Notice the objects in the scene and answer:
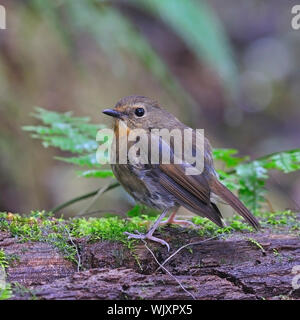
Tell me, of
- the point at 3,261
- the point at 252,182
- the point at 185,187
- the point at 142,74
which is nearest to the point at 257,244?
the point at 185,187

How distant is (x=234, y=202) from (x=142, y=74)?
545 cm

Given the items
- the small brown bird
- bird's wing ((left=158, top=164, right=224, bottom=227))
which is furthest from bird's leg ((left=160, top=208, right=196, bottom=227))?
bird's wing ((left=158, top=164, right=224, bottom=227))

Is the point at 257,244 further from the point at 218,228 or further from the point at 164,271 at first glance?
the point at 164,271

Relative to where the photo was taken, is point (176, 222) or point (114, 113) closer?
point (176, 222)

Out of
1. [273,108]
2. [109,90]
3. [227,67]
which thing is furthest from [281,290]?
[273,108]

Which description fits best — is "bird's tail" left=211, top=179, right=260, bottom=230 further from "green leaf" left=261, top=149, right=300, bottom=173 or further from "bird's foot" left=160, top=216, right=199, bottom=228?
"green leaf" left=261, top=149, right=300, bottom=173

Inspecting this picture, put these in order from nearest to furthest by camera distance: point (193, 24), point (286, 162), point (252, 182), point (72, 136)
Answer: point (286, 162) < point (252, 182) < point (72, 136) < point (193, 24)

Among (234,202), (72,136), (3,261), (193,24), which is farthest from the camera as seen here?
(193,24)

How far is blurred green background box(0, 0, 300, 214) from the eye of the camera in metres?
5.37

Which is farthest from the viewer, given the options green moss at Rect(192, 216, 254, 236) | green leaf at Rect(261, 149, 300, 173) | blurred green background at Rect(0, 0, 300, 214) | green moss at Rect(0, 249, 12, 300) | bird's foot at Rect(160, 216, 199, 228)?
blurred green background at Rect(0, 0, 300, 214)

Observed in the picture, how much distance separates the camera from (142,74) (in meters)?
8.65

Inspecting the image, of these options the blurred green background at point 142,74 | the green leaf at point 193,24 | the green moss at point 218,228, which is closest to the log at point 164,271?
the green moss at point 218,228

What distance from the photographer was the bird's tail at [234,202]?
3.42m

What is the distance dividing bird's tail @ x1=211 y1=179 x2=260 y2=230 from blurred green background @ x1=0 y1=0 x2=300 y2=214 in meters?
0.69
